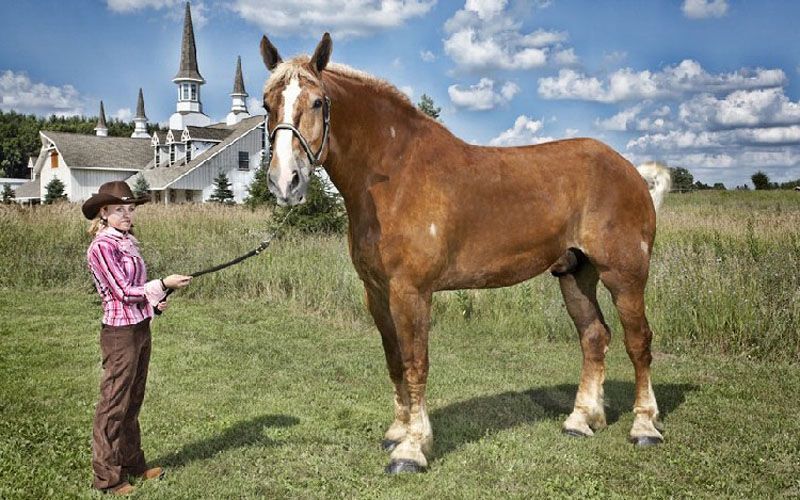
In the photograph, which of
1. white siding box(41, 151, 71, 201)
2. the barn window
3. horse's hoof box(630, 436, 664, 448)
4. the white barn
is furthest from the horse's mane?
white siding box(41, 151, 71, 201)

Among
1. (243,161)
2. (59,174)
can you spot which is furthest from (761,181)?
(59,174)

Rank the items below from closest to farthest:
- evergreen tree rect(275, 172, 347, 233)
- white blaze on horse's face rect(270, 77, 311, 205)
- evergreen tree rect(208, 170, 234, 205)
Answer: white blaze on horse's face rect(270, 77, 311, 205)
evergreen tree rect(275, 172, 347, 233)
evergreen tree rect(208, 170, 234, 205)

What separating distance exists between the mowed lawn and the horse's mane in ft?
7.97

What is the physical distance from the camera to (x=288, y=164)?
3.23 meters

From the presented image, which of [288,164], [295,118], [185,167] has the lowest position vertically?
[288,164]

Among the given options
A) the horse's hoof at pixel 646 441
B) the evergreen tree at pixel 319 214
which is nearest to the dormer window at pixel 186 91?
the evergreen tree at pixel 319 214

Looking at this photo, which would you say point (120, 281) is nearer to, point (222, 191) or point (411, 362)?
point (411, 362)

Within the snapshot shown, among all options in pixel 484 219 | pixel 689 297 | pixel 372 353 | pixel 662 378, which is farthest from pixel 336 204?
pixel 484 219

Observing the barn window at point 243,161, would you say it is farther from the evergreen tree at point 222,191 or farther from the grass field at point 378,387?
the grass field at point 378,387

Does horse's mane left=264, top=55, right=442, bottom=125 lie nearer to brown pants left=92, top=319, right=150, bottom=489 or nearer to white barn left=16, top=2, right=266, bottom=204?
brown pants left=92, top=319, right=150, bottom=489

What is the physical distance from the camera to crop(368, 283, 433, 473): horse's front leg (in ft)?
12.8

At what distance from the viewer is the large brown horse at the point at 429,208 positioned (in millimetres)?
3535

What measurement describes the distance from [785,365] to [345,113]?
18.3 ft

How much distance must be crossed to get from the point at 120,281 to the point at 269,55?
5.08 feet
